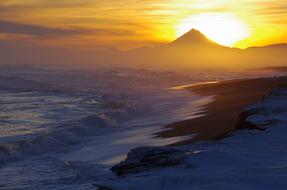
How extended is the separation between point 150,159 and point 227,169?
1.57 m

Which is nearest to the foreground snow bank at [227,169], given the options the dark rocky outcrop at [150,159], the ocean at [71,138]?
the dark rocky outcrop at [150,159]

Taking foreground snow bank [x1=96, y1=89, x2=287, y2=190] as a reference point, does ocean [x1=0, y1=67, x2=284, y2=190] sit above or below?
below

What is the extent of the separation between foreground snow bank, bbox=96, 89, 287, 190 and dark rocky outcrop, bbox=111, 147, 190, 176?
22 centimetres

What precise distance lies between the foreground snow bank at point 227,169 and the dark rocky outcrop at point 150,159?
0.22 m

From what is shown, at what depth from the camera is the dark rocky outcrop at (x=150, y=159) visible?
8852mm

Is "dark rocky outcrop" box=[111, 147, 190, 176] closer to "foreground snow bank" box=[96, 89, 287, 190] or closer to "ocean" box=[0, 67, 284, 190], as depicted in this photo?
"foreground snow bank" box=[96, 89, 287, 190]

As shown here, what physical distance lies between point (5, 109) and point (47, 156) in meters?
15.7

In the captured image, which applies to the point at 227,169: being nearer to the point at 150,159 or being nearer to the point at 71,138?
the point at 150,159

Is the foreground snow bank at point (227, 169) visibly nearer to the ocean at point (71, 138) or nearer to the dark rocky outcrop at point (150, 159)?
the dark rocky outcrop at point (150, 159)

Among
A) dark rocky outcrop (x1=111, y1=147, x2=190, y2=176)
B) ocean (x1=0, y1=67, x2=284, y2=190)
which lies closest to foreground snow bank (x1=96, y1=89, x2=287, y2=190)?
dark rocky outcrop (x1=111, y1=147, x2=190, y2=176)

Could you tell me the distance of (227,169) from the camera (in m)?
8.20

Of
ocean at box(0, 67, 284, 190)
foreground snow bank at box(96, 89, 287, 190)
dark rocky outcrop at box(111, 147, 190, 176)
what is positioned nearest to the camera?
foreground snow bank at box(96, 89, 287, 190)

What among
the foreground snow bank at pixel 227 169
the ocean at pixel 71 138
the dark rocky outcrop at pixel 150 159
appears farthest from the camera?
the ocean at pixel 71 138

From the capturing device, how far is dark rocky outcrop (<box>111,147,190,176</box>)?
8.85 meters
